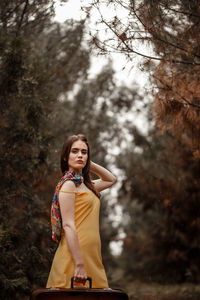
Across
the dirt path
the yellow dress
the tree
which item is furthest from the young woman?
the dirt path

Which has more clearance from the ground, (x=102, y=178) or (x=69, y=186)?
(x=102, y=178)

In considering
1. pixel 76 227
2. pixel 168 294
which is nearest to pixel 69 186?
pixel 76 227

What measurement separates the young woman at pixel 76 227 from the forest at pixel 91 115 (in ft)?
7.91

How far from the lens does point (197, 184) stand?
1059 cm

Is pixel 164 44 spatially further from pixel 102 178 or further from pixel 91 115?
pixel 91 115

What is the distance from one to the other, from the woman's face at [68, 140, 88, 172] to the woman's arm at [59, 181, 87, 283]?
201 mm

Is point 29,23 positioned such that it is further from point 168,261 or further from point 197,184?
point 168,261

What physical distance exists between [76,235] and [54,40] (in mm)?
8452

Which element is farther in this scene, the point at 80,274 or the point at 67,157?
the point at 67,157

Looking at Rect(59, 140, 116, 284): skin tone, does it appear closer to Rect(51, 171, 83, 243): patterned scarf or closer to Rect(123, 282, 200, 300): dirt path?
Rect(51, 171, 83, 243): patterned scarf

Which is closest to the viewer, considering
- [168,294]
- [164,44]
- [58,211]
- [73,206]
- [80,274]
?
[80,274]

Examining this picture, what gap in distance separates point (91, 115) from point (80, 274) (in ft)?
35.0

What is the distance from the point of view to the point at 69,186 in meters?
2.65

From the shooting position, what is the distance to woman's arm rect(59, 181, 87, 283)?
7.96 ft
